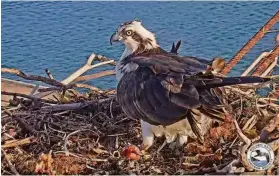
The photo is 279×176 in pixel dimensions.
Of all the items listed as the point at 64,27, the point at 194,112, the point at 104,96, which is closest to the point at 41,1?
the point at 64,27

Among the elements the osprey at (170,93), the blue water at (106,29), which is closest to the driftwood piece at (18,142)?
the osprey at (170,93)

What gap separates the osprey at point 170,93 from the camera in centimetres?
346

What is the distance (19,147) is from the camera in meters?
3.91

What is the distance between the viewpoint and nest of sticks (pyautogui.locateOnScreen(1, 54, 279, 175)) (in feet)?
11.9

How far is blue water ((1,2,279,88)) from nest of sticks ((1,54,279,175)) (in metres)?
1.79

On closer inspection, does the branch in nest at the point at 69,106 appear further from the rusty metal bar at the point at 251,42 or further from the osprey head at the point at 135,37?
the rusty metal bar at the point at 251,42

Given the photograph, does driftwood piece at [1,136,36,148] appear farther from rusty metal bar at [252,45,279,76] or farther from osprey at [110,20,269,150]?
rusty metal bar at [252,45,279,76]

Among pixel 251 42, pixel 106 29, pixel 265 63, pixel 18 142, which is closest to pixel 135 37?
pixel 251 42

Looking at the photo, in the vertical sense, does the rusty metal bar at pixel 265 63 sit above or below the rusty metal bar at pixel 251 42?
below

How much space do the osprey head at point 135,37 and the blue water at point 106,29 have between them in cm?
188

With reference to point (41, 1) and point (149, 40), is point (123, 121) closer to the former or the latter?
point (149, 40)

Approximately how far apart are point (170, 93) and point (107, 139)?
661 mm

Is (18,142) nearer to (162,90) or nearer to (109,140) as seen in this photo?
(109,140)

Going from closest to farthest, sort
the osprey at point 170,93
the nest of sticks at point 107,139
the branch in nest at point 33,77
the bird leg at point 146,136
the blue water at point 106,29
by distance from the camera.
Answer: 1. the osprey at point 170,93
2. the nest of sticks at point 107,139
3. the bird leg at point 146,136
4. the branch in nest at point 33,77
5. the blue water at point 106,29
